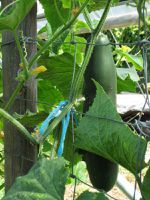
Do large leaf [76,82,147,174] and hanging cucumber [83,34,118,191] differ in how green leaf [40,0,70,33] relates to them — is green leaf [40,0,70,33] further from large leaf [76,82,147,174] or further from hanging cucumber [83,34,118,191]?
large leaf [76,82,147,174]

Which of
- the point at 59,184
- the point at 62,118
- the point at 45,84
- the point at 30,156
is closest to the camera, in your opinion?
the point at 59,184

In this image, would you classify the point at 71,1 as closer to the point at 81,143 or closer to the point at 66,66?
the point at 66,66

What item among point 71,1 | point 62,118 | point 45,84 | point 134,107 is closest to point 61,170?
point 62,118

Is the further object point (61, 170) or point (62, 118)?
point (62, 118)

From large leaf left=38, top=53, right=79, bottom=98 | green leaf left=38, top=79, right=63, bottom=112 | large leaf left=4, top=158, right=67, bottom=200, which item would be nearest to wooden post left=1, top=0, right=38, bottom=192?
large leaf left=38, top=53, right=79, bottom=98

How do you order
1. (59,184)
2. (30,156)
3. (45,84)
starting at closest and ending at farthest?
(59,184), (30,156), (45,84)
